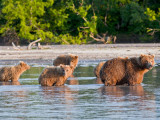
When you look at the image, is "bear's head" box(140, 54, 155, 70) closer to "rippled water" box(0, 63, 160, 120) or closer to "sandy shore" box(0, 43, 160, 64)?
"rippled water" box(0, 63, 160, 120)

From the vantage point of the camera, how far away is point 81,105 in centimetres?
1009

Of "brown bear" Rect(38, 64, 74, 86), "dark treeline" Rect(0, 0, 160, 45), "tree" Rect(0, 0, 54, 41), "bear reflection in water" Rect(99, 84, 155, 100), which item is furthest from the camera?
"dark treeline" Rect(0, 0, 160, 45)

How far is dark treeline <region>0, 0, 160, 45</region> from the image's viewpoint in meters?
49.2

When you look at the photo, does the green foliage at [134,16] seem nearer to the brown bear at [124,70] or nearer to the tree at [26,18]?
the tree at [26,18]

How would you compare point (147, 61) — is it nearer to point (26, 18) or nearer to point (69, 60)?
point (69, 60)

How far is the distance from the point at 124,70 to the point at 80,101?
9.46ft

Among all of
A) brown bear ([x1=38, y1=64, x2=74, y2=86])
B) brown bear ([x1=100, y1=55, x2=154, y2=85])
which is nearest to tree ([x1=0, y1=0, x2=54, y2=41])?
brown bear ([x1=38, y1=64, x2=74, y2=86])

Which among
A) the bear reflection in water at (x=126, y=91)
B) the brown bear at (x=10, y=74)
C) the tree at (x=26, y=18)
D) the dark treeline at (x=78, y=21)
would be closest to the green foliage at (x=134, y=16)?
the dark treeline at (x=78, y=21)

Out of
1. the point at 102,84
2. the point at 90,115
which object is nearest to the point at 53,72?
the point at 102,84

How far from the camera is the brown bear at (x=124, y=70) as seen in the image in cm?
1317

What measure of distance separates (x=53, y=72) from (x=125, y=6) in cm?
3877

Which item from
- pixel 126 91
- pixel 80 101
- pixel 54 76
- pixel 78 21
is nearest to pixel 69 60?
pixel 54 76

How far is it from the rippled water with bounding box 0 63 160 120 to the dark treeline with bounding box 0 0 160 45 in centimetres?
3475

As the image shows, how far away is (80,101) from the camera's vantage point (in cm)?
1070
